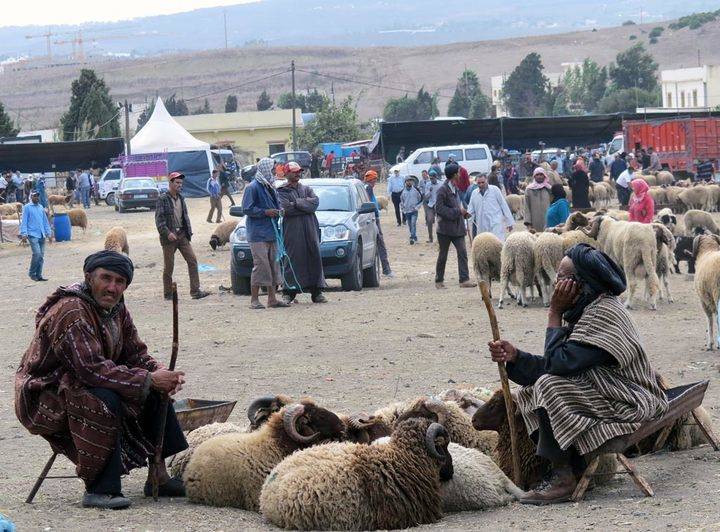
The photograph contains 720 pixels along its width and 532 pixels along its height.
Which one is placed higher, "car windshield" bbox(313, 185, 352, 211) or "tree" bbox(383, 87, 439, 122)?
"tree" bbox(383, 87, 439, 122)

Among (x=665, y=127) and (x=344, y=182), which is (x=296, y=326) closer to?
(x=344, y=182)

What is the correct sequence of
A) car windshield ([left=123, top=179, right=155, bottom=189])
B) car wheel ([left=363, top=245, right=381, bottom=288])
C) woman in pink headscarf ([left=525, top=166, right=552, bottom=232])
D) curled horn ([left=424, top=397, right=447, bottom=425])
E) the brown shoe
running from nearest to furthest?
the brown shoe
curled horn ([left=424, top=397, right=447, bottom=425])
car wheel ([left=363, top=245, right=381, bottom=288])
woman in pink headscarf ([left=525, top=166, right=552, bottom=232])
car windshield ([left=123, top=179, right=155, bottom=189])

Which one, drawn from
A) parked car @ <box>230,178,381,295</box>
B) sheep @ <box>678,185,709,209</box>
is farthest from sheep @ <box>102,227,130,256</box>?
sheep @ <box>678,185,709,209</box>

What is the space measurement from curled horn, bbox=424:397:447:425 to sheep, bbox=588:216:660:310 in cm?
837

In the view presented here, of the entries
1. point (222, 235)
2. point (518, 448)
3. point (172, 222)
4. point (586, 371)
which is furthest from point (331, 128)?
point (586, 371)

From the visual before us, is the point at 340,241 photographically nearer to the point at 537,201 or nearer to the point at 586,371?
the point at 537,201

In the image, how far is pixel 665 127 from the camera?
4316 cm

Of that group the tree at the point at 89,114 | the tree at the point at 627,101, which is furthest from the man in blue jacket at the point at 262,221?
the tree at the point at 627,101

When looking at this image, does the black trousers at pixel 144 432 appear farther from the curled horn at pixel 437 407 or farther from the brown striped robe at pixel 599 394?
the brown striped robe at pixel 599 394

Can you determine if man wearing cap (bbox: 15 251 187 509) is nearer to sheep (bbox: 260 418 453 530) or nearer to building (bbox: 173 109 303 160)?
sheep (bbox: 260 418 453 530)

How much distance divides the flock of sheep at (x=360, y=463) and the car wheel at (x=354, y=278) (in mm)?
10029

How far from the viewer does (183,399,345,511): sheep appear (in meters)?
6.64

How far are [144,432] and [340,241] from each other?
1050cm

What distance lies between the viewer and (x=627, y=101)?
3839 inches
